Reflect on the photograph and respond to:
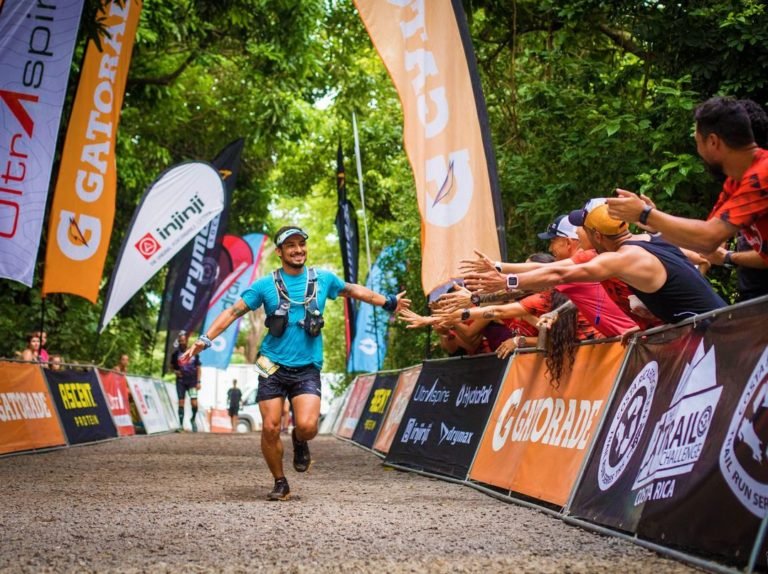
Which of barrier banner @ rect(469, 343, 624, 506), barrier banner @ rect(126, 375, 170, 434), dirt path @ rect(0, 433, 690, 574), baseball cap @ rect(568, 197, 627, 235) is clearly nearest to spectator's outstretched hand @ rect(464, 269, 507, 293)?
baseball cap @ rect(568, 197, 627, 235)

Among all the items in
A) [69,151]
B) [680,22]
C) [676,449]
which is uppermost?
[680,22]

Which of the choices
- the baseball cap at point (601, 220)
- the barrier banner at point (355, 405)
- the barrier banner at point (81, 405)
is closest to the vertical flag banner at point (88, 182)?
the barrier banner at point (81, 405)

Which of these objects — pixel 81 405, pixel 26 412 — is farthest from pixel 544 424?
pixel 81 405

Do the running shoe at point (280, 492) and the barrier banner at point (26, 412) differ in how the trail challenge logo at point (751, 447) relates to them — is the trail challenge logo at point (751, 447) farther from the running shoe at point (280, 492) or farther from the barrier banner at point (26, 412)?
the barrier banner at point (26, 412)

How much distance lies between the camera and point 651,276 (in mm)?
6512

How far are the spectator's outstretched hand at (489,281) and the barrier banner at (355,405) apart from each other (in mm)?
13538

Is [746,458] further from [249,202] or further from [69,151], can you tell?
[249,202]

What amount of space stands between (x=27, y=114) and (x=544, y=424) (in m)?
7.90

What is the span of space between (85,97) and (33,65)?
3.22 metres

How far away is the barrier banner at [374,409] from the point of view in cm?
1806

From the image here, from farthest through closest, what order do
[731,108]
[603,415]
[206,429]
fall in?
[206,429]
[603,415]
[731,108]

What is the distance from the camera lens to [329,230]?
56.2m

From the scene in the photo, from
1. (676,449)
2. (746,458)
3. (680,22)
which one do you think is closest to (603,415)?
(676,449)

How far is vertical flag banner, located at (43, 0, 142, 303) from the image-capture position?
1603 centimetres
